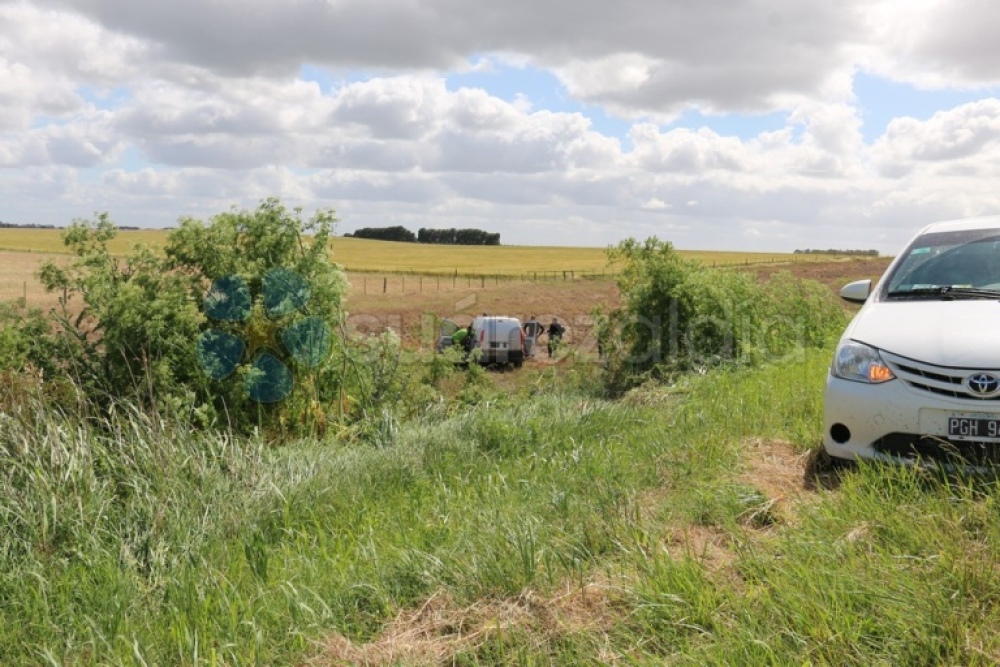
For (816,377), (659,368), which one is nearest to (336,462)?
(816,377)

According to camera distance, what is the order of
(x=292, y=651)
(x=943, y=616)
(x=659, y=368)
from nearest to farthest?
(x=943, y=616) < (x=292, y=651) < (x=659, y=368)

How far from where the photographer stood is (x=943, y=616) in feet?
10.4

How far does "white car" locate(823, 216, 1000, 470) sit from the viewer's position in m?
4.84

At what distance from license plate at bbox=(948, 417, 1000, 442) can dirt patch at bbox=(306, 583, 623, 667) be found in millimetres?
2435

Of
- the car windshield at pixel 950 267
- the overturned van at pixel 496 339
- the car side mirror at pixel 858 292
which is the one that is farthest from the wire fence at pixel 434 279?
the car windshield at pixel 950 267

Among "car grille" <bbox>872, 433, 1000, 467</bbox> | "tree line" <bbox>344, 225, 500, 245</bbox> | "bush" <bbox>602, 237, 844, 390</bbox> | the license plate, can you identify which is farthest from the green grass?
"tree line" <bbox>344, 225, 500, 245</bbox>

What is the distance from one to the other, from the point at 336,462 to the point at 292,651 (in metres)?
3.43

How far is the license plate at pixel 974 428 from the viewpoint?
479 cm

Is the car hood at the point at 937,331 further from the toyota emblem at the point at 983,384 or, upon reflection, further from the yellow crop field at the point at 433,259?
the yellow crop field at the point at 433,259

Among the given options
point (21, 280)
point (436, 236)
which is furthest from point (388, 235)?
point (21, 280)

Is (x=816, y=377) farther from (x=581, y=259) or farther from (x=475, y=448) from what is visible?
(x=581, y=259)

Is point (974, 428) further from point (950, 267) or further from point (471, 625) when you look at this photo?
point (471, 625)

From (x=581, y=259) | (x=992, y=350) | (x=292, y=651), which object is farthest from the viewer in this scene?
(x=581, y=259)

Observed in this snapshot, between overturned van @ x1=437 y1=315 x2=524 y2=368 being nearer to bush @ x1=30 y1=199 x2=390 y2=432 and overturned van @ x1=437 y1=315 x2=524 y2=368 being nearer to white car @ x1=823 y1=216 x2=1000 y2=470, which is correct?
bush @ x1=30 y1=199 x2=390 y2=432
